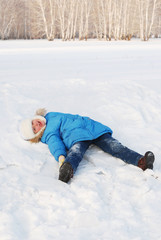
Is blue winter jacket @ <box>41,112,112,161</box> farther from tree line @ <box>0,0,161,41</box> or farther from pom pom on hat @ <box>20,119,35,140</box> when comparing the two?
tree line @ <box>0,0,161,41</box>

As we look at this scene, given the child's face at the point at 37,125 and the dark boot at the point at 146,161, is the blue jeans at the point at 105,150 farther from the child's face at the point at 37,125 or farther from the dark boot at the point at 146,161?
the child's face at the point at 37,125

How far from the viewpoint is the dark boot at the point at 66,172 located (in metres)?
2.24

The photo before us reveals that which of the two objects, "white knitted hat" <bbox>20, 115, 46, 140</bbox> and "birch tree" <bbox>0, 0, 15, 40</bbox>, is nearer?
"white knitted hat" <bbox>20, 115, 46, 140</bbox>

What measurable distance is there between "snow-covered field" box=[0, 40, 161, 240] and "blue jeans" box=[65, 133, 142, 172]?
0.09 meters

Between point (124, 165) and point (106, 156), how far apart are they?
26cm

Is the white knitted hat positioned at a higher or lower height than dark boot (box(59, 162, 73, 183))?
higher

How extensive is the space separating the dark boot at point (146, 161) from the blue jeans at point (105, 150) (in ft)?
0.19

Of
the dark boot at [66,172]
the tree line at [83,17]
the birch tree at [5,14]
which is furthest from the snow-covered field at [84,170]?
the birch tree at [5,14]

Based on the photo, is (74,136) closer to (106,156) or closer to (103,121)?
(106,156)

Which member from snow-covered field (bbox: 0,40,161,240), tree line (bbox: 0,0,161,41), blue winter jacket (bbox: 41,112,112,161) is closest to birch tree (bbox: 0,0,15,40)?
tree line (bbox: 0,0,161,41)

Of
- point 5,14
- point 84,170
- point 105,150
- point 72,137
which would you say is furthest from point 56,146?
point 5,14

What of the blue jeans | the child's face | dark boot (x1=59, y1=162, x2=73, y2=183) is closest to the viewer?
dark boot (x1=59, y1=162, x2=73, y2=183)

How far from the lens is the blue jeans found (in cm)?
245

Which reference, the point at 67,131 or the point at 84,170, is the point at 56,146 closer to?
the point at 67,131
